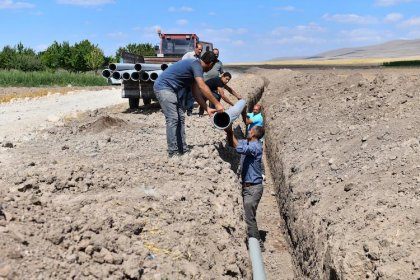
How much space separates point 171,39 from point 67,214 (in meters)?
14.8

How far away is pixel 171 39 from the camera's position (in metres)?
18.7

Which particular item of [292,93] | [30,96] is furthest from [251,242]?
[30,96]

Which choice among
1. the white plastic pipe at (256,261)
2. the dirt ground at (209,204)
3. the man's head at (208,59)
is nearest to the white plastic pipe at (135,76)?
the dirt ground at (209,204)

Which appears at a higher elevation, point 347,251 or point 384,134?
point 384,134

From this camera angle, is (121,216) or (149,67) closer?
(121,216)

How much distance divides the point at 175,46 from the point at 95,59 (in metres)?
44.6

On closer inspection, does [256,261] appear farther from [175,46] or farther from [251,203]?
[175,46]

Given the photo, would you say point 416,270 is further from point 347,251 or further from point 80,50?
point 80,50

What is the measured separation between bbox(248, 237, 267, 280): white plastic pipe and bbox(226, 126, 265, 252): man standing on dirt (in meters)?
0.42

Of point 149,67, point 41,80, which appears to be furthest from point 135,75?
point 41,80

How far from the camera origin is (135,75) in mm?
13828

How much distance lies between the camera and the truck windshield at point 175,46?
18.7 m

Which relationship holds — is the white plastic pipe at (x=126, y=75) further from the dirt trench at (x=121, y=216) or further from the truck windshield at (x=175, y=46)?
the dirt trench at (x=121, y=216)

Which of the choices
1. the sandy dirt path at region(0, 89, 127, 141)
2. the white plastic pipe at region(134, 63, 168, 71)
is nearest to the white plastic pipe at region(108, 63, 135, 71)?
the white plastic pipe at region(134, 63, 168, 71)
